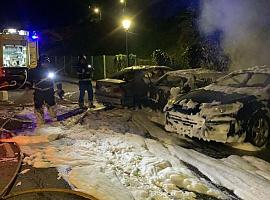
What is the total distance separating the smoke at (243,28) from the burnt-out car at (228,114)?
7620 mm

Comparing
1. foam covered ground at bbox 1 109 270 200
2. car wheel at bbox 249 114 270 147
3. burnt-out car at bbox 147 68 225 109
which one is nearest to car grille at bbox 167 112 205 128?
foam covered ground at bbox 1 109 270 200

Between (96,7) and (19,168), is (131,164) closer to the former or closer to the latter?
(19,168)

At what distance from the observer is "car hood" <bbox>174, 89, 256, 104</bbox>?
300 inches

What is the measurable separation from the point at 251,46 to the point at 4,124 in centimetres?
1108

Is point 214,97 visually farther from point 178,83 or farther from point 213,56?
point 213,56

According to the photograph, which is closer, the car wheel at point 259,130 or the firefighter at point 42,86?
the car wheel at point 259,130

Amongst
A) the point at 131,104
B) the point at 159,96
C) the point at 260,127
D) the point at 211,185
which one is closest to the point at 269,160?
the point at 260,127

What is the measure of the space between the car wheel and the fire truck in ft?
46.3

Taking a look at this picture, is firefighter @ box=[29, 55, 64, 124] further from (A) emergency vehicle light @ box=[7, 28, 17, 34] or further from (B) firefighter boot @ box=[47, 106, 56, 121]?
(A) emergency vehicle light @ box=[7, 28, 17, 34]

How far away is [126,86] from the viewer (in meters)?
11.5

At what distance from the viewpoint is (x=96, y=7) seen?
146 feet

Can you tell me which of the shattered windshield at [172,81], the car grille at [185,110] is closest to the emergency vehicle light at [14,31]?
the shattered windshield at [172,81]

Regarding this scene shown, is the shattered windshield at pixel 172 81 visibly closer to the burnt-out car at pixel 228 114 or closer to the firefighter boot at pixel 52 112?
the burnt-out car at pixel 228 114

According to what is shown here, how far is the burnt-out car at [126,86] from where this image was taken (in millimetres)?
11492
